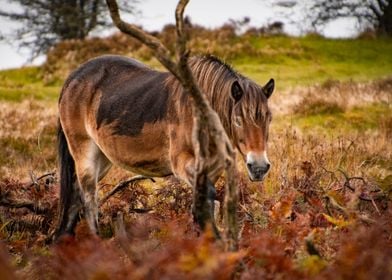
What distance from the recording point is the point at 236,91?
458cm

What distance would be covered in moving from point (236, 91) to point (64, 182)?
103 inches

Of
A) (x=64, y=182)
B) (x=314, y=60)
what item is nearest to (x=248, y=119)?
(x=64, y=182)

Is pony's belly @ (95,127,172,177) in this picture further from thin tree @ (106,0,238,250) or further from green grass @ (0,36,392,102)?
green grass @ (0,36,392,102)

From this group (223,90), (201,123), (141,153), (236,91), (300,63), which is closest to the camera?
(201,123)

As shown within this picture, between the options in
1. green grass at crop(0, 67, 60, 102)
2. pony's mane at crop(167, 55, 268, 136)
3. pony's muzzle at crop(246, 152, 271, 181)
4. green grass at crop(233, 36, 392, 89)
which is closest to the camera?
pony's muzzle at crop(246, 152, 271, 181)

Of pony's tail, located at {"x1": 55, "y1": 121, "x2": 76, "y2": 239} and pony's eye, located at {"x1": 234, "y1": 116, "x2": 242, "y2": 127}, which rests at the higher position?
pony's eye, located at {"x1": 234, "y1": 116, "x2": 242, "y2": 127}

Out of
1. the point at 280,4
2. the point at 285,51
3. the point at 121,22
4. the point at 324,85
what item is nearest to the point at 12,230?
the point at 121,22

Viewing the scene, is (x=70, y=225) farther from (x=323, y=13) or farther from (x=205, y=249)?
(x=323, y=13)

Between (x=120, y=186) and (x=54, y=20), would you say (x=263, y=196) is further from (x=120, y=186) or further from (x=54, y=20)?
(x=54, y=20)

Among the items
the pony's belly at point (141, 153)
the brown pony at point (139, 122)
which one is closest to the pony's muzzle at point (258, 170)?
the brown pony at point (139, 122)

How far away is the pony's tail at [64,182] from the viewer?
616 centimetres

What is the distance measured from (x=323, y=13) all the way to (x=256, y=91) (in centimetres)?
3088

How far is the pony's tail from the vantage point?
20.2 feet

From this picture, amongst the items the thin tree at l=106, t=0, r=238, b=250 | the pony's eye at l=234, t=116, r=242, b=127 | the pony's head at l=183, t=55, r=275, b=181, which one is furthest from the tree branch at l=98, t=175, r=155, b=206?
the thin tree at l=106, t=0, r=238, b=250
